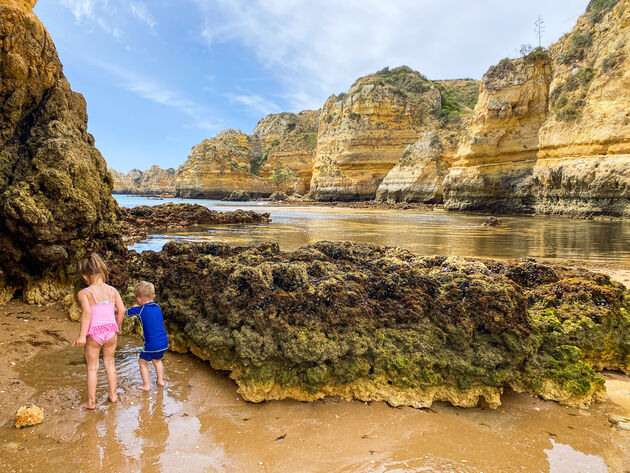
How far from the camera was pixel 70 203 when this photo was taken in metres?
4.78

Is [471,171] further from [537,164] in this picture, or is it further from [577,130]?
[577,130]

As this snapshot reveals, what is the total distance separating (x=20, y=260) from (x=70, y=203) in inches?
35.1

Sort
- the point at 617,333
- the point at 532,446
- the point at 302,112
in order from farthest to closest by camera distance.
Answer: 1. the point at 302,112
2. the point at 617,333
3. the point at 532,446

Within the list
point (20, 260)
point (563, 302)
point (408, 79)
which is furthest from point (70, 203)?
point (408, 79)

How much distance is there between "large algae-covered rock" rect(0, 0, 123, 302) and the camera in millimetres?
4363

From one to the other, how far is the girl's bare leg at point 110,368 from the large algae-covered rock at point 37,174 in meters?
2.15

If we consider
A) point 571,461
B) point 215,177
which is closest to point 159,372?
point 571,461

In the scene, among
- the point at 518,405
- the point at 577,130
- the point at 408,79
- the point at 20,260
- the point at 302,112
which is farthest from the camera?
the point at 302,112

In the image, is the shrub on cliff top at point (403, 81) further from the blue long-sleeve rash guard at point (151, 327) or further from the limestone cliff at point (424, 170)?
the blue long-sleeve rash guard at point (151, 327)

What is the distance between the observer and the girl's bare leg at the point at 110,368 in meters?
2.87

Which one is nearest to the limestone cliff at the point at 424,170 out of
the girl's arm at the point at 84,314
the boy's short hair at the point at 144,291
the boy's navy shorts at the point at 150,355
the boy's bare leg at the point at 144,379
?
the boy's short hair at the point at 144,291

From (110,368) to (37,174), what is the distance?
312 cm

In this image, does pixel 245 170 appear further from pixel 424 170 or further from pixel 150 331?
pixel 150 331

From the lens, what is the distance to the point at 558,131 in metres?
24.4
